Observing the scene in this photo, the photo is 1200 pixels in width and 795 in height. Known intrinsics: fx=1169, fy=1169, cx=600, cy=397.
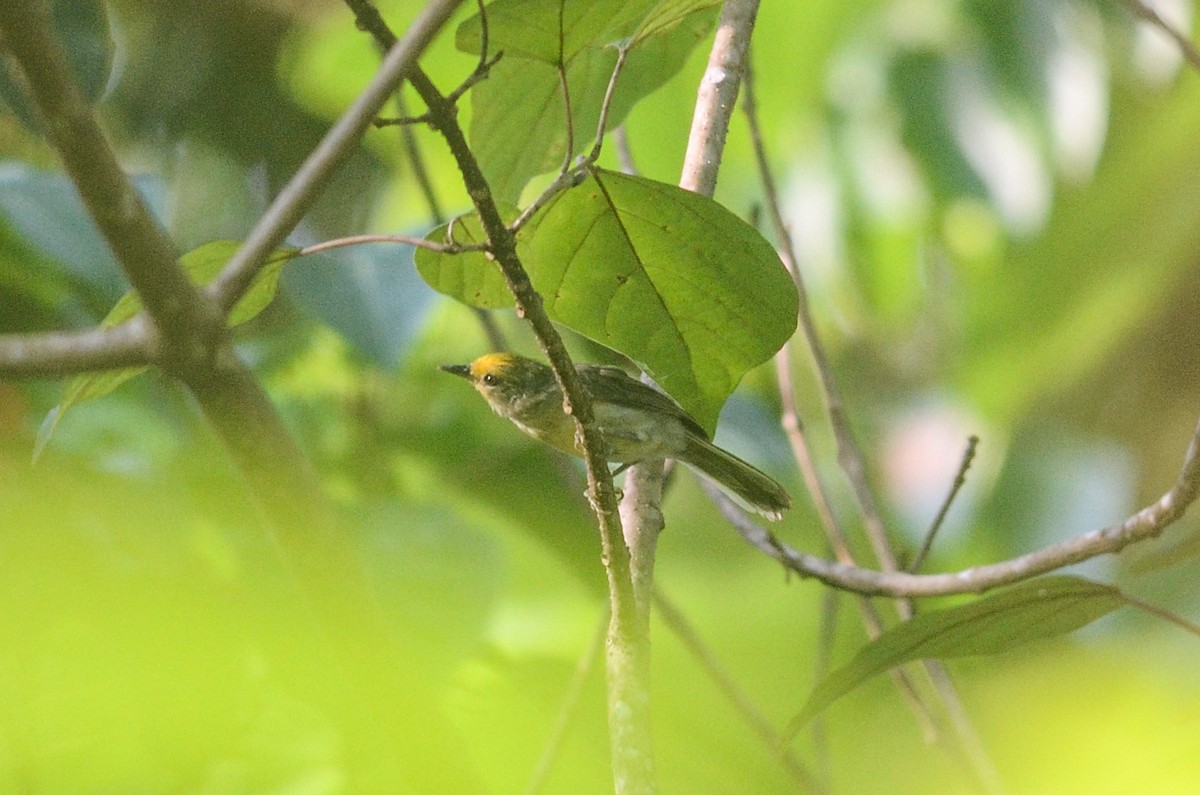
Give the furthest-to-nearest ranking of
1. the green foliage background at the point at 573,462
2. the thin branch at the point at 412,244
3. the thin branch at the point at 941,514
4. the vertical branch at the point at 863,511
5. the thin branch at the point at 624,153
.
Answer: the thin branch at the point at 624,153, the vertical branch at the point at 863,511, the thin branch at the point at 941,514, the thin branch at the point at 412,244, the green foliage background at the point at 573,462

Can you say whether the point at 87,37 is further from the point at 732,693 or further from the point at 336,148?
the point at 732,693

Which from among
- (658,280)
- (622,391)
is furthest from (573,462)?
(658,280)

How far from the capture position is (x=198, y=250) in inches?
42.3

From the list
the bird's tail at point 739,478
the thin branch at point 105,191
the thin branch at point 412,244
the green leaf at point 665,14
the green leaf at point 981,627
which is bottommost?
the green leaf at point 981,627

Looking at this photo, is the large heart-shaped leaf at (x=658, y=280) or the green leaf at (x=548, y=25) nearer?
the green leaf at (x=548, y=25)

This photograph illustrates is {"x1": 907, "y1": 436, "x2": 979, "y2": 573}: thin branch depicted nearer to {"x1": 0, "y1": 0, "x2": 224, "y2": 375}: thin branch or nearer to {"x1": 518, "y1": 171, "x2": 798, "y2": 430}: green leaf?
{"x1": 518, "y1": 171, "x2": 798, "y2": 430}: green leaf

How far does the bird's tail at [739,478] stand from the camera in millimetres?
2021

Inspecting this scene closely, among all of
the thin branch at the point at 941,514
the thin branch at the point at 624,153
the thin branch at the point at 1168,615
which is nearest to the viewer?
the thin branch at the point at 1168,615

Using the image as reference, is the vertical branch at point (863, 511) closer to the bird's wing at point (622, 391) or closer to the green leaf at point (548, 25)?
the bird's wing at point (622, 391)

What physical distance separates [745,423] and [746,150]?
1.44 metres

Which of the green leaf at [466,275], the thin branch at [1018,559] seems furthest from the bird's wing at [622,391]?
the green leaf at [466,275]

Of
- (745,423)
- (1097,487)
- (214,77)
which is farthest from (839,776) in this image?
(214,77)

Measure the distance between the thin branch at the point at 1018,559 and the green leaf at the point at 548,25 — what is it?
0.62 metres

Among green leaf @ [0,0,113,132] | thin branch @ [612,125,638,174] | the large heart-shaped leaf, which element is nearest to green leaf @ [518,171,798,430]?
the large heart-shaped leaf
